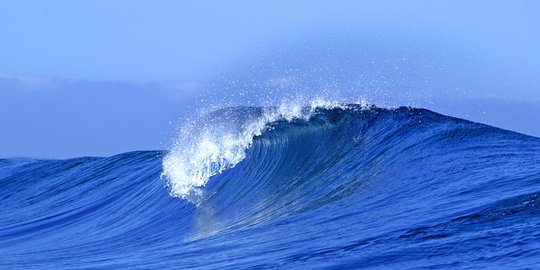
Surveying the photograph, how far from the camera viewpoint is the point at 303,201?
837 centimetres

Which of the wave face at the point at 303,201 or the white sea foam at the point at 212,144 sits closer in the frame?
the wave face at the point at 303,201

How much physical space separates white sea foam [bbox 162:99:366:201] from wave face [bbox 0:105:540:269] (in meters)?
0.03

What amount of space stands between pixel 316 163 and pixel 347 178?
1133mm

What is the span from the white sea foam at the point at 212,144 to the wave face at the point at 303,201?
0.08ft

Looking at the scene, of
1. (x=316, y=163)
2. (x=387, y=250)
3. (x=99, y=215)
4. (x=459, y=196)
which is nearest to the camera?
(x=387, y=250)

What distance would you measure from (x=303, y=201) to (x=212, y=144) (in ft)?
10.1

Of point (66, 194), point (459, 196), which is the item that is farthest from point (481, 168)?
point (66, 194)

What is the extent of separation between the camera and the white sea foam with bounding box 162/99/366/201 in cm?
1064

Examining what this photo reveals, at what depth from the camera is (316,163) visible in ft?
32.9

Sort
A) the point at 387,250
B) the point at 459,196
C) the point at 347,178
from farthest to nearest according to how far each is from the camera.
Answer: the point at 347,178
the point at 459,196
the point at 387,250

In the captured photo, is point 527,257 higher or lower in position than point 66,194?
lower

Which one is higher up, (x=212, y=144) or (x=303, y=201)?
(x=212, y=144)

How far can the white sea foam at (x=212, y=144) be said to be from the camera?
1064cm

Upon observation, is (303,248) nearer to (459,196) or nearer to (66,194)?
(459,196)
